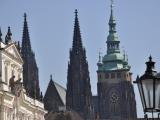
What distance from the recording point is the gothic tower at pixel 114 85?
418 feet

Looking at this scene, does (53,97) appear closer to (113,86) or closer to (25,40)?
(113,86)

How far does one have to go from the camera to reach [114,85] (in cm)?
13225

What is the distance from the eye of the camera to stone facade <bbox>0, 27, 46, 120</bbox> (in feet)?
175

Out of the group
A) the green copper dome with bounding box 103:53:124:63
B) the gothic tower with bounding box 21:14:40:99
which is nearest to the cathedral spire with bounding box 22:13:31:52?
the gothic tower with bounding box 21:14:40:99

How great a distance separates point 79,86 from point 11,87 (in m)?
52.7

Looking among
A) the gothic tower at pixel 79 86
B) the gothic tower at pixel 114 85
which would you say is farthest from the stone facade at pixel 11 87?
the gothic tower at pixel 114 85

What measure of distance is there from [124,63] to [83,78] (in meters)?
28.4

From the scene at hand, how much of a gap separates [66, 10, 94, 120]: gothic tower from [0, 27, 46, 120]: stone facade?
4426cm

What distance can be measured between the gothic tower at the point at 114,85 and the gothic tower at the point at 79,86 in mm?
19552

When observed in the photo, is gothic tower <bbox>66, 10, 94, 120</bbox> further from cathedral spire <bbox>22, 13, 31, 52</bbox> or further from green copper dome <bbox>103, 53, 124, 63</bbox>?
green copper dome <bbox>103, 53, 124, 63</bbox>

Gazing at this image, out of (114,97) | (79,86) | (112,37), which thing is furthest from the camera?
(112,37)

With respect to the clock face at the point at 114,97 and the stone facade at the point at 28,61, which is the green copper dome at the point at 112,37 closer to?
the clock face at the point at 114,97

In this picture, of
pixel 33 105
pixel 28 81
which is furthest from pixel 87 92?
pixel 33 105

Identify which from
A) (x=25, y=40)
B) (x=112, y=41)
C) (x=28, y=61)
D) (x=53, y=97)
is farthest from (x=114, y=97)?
(x=25, y=40)
